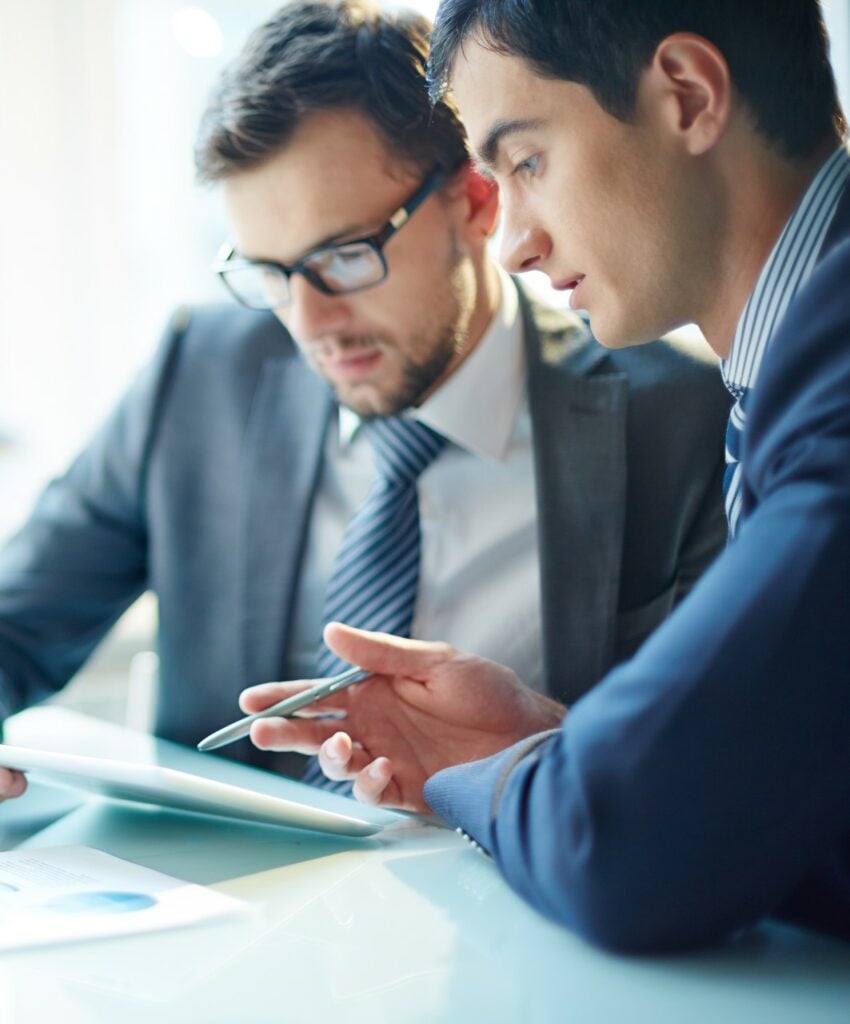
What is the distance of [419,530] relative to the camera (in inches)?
67.2

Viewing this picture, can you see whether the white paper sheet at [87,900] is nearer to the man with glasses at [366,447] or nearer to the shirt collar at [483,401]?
the man with glasses at [366,447]

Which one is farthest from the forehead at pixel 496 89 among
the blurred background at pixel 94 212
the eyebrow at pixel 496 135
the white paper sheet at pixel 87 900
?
the blurred background at pixel 94 212

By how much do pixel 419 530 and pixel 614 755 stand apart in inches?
38.9

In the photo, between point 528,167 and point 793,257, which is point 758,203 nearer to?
point 793,257

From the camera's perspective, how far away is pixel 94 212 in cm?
289

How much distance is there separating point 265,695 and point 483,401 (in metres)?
0.70

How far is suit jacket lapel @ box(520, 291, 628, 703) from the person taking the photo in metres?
1.57

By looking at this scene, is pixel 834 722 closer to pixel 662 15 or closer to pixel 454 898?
pixel 454 898

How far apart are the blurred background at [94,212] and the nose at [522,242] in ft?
5.75

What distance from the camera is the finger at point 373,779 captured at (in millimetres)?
1115

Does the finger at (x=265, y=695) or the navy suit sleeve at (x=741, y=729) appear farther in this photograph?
the finger at (x=265, y=695)

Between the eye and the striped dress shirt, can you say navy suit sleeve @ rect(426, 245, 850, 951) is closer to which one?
the striped dress shirt

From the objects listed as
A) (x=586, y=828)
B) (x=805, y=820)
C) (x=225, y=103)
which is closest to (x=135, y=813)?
(x=586, y=828)

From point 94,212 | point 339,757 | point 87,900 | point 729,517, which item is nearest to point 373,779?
point 339,757
